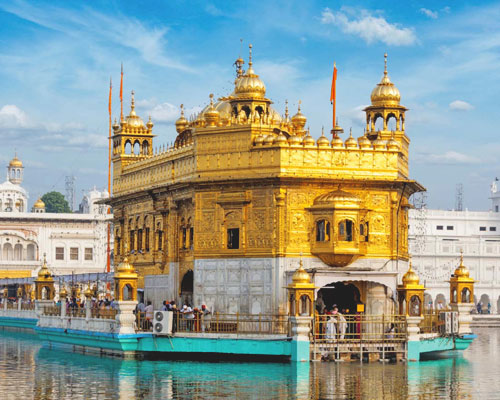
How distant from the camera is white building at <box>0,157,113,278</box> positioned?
86.1m

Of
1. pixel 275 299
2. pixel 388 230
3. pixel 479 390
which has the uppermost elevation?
pixel 388 230

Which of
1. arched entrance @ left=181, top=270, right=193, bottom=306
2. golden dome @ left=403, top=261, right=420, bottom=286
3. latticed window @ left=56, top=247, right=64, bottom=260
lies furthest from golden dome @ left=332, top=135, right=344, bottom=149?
latticed window @ left=56, top=247, right=64, bottom=260

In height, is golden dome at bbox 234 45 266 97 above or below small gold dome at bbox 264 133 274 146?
above

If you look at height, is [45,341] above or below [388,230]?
below

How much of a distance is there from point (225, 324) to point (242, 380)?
542cm

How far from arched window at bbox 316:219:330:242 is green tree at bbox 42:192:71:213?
10020 cm

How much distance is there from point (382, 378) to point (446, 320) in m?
7.00

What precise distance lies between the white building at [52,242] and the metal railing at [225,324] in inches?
2253

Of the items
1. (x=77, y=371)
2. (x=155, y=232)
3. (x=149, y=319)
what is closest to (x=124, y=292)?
(x=149, y=319)

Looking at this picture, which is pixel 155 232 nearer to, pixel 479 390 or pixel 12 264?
pixel 479 390

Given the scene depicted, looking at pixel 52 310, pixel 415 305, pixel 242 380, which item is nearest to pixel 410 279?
pixel 415 305

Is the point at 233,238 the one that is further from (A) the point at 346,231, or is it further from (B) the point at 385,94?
(B) the point at 385,94

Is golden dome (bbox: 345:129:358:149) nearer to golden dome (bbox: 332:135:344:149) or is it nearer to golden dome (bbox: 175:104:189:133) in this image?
golden dome (bbox: 332:135:344:149)

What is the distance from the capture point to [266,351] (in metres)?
26.6
